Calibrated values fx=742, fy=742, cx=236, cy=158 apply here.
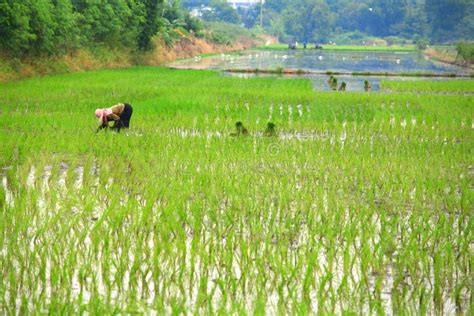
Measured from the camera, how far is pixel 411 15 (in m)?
82.0

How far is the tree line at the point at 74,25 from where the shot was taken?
17062mm

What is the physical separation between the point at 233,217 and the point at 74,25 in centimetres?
1872

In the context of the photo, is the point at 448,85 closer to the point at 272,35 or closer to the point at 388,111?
the point at 388,111

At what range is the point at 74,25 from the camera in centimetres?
2270

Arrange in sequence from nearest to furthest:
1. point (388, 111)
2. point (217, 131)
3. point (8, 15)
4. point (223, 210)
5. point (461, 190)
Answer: point (223, 210) < point (461, 190) < point (217, 131) < point (388, 111) < point (8, 15)

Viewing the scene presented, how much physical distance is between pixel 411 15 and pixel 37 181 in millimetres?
80028

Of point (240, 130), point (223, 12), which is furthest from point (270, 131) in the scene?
point (223, 12)

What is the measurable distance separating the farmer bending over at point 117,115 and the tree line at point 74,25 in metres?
8.58

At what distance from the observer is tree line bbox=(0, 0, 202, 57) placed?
17062mm

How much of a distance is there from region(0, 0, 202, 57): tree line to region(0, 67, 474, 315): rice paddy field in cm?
705

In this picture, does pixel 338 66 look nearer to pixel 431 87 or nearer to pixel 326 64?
pixel 326 64

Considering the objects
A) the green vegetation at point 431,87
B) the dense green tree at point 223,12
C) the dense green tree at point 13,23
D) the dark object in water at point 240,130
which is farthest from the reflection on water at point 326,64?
the dense green tree at point 223,12

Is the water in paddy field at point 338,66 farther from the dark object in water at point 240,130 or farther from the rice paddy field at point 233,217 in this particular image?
the rice paddy field at point 233,217

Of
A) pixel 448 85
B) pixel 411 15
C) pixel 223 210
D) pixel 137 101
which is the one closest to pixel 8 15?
pixel 137 101
